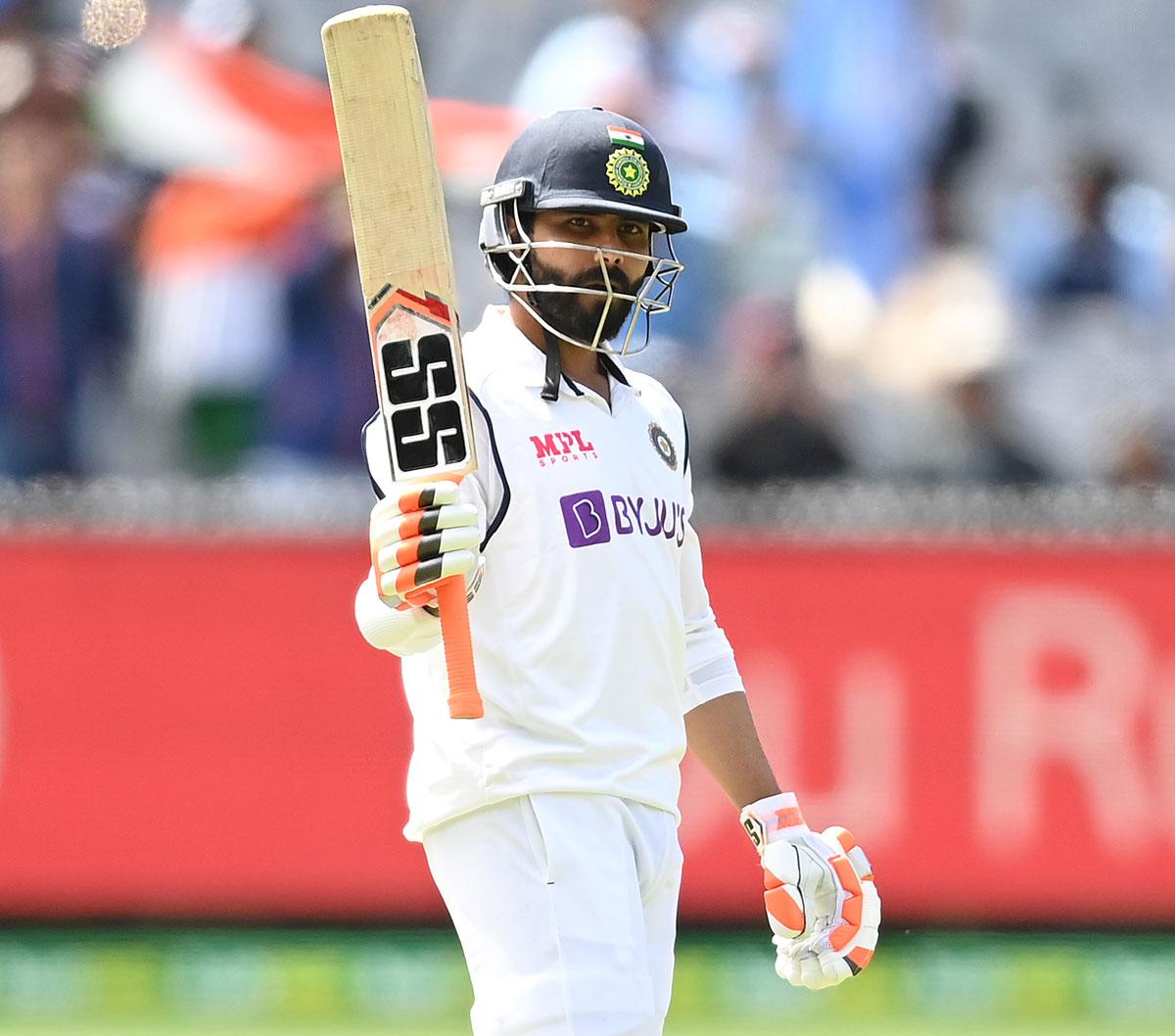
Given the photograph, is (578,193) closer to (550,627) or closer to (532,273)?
(532,273)

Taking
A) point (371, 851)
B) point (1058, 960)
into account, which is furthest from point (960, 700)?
point (371, 851)

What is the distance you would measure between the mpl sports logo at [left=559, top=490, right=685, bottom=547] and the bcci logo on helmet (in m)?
0.48

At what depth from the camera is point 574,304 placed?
342 cm

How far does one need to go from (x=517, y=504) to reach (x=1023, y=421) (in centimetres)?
447

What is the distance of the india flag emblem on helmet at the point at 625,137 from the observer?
3.44 meters

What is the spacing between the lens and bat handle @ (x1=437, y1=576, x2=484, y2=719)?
3076 mm

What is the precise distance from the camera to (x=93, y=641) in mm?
6730

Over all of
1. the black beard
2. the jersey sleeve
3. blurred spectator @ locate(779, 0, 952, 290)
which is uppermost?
blurred spectator @ locate(779, 0, 952, 290)

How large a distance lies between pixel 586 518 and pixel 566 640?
189 mm

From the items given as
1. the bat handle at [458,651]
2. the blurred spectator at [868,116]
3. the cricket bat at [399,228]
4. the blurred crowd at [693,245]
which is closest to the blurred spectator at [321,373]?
the blurred crowd at [693,245]

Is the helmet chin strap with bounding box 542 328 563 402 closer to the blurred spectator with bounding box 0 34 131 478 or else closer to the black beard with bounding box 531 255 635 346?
the black beard with bounding box 531 255 635 346

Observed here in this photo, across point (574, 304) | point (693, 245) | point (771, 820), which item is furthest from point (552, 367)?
point (693, 245)

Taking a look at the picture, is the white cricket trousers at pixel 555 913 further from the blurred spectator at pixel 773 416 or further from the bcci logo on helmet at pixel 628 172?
the blurred spectator at pixel 773 416

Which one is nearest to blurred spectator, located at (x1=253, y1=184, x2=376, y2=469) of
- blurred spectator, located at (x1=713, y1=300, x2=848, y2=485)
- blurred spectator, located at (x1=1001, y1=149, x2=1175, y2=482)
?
blurred spectator, located at (x1=713, y1=300, x2=848, y2=485)
